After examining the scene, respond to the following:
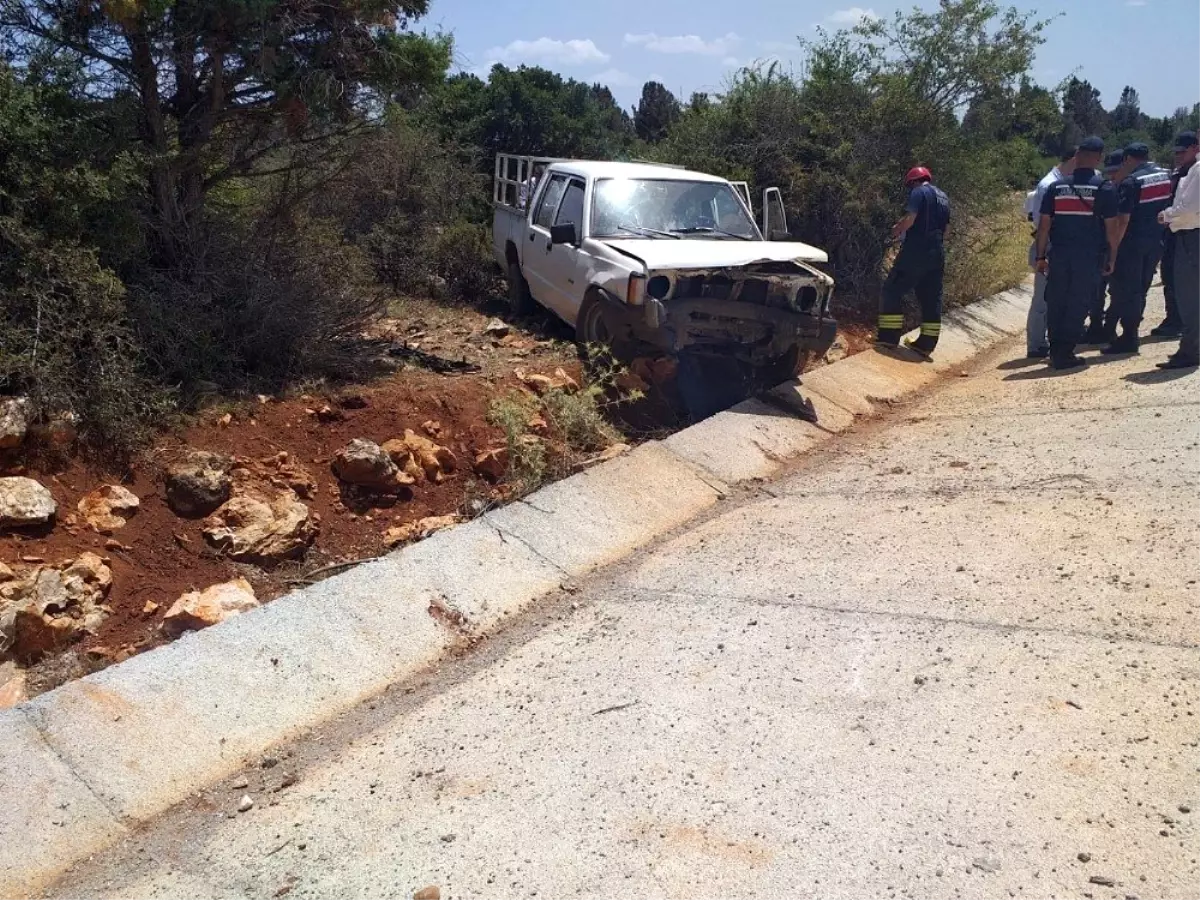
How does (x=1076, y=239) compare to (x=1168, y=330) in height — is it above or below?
above

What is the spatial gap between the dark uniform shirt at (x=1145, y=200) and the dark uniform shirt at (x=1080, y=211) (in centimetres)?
42

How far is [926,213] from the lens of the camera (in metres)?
9.47

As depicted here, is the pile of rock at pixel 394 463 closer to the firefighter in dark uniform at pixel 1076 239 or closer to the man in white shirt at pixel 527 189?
the man in white shirt at pixel 527 189

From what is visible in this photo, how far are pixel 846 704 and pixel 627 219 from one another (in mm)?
5635

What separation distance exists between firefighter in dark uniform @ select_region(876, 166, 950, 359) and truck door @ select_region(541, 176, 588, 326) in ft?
10.1

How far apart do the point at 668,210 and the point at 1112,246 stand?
3850mm

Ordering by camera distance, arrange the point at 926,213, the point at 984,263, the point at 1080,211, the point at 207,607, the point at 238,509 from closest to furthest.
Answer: the point at 207,607 → the point at 238,509 → the point at 1080,211 → the point at 926,213 → the point at 984,263

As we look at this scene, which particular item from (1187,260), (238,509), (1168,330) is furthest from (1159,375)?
(238,509)

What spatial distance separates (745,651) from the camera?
4375mm

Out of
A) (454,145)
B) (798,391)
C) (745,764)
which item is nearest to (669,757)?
(745,764)

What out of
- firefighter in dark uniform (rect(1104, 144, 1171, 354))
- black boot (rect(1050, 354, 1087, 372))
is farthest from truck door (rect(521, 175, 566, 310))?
firefighter in dark uniform (rect(1104, 144, 1171, 354))

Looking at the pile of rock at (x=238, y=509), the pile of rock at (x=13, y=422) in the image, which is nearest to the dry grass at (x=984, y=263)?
the pile of rock at (x=238, y=509)

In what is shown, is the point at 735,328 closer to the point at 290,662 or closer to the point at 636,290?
the point at 636,290

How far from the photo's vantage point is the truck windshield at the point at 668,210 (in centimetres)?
853
